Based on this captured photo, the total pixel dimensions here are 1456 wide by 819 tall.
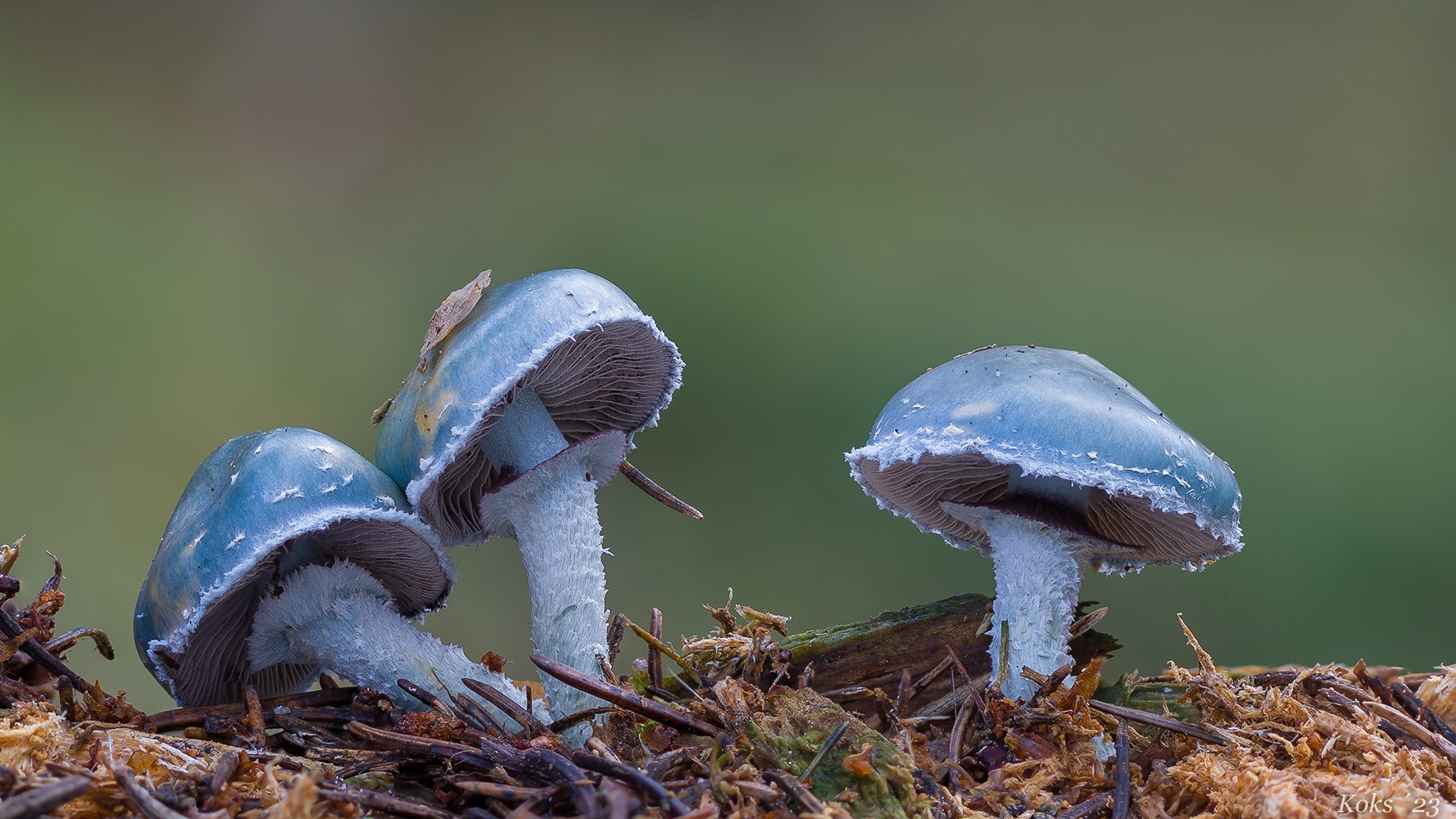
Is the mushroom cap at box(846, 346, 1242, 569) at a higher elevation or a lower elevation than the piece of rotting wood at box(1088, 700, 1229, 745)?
higher

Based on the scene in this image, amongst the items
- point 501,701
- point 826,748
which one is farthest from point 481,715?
point 826,748

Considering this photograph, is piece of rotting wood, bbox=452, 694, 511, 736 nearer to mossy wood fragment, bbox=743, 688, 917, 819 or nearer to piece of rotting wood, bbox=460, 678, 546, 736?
piece of rotting wood, bbox=460, 678, 546, 736

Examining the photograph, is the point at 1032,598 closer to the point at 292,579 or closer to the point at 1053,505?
the point at 1053,505

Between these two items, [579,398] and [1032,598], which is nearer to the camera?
[1032,598]

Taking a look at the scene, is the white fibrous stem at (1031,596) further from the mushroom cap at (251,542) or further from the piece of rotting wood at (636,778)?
Answer: the mushroom cap at (251,542)

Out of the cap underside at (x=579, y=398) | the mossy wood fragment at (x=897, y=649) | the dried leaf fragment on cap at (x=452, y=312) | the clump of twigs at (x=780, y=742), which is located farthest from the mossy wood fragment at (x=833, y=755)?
the dried leaf fragment on cap at (x=452, y=312)

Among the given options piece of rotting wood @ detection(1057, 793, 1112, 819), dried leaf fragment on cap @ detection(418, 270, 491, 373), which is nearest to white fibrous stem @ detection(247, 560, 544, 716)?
dried leaf fragment on cap @ detection(418, 270, 491, 373)
